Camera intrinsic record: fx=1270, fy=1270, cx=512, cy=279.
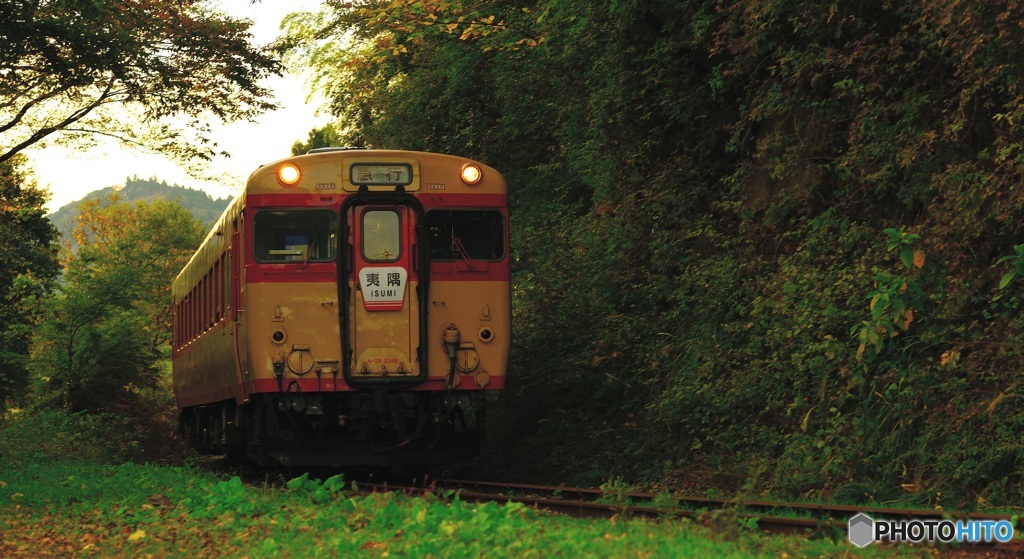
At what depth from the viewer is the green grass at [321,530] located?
7.61m

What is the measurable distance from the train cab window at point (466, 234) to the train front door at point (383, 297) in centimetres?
27

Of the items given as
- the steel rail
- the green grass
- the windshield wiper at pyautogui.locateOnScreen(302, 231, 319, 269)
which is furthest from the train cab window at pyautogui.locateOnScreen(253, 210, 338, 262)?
the steel rail

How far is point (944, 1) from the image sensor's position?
464 inches

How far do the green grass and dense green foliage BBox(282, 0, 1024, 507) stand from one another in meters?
3.05

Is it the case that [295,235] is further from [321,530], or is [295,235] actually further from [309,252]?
[321,530]

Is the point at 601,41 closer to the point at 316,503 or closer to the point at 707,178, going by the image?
the point at 707,178

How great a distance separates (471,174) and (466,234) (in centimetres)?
67

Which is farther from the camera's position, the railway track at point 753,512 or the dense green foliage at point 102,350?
the dense green foliage at point 102,350

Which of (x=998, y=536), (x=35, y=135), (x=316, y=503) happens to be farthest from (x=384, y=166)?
(x=35, y=135)

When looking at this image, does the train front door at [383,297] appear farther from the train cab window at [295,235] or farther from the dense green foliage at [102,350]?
the dense green foliage at [102,350]

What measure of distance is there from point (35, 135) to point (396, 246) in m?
10.7

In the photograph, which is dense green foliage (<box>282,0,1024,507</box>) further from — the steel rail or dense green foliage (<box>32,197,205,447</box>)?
dense green foliage (<box>32,197,205,447</box>)

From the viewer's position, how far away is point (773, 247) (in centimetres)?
1556

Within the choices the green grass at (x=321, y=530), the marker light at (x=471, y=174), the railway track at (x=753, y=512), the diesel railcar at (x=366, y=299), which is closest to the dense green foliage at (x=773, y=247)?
the railway track at (x=753, y=512)
